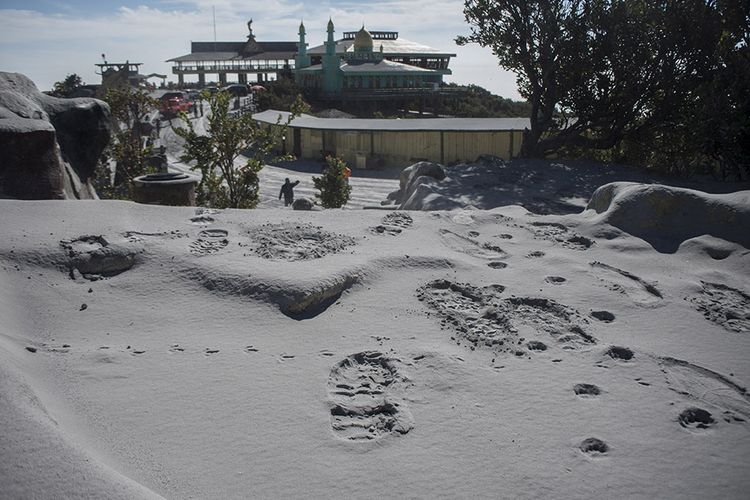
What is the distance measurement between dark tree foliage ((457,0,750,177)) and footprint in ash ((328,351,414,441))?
45.3 ft

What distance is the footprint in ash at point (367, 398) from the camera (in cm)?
449

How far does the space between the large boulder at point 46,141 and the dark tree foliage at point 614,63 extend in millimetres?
13474

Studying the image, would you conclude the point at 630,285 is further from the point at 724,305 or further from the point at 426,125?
the point at 426,125

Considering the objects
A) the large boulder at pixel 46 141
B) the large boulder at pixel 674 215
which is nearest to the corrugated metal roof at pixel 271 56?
the large boulder at pixel 46 141

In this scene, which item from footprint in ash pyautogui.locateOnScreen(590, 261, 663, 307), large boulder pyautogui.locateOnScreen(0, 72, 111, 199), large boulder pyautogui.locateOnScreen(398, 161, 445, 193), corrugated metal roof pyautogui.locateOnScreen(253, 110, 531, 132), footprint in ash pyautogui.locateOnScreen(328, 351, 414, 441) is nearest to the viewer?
footprint in ash pyautogui.locateOnScreen(328, 351, 414, 441)

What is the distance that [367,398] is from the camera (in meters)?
4.88

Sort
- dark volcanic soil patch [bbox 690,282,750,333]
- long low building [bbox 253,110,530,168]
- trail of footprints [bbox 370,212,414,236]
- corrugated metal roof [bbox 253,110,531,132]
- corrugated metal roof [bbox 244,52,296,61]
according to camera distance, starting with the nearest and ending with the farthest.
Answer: dark volcanic soil patch [bbox 690,282,750,333] → trail of footprints [bbox 370,212,414,236] → long low building [bbox 253,110,530,168] → corrugated metal roof [bbox 253,110,531,132] → corrugated metal roof [bbox 244,52,296,61]

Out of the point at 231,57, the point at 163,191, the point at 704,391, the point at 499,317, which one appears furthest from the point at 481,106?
the point at 704,391

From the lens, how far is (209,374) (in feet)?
16.4

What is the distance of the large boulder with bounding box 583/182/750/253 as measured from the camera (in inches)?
338

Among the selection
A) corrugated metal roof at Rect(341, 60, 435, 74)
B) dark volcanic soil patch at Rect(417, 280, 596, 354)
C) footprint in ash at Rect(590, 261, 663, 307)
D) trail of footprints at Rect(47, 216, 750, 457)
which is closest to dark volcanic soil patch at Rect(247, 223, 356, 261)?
trail of footprints at Rect(47, 216, 750, 457)

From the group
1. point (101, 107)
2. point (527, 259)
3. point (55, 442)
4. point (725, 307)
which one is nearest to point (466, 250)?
point (527, 259)

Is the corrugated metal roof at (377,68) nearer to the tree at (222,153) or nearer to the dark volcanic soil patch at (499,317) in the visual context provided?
the tree at (222,153)

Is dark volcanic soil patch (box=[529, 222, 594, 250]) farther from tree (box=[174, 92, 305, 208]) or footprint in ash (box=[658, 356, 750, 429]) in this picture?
tree (box=[174, 92, 305, 208])
